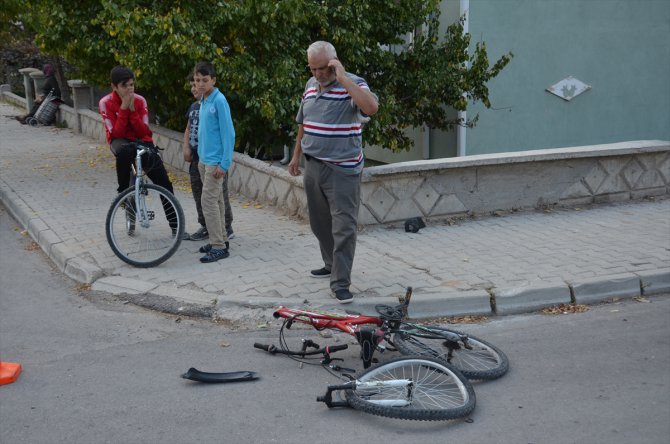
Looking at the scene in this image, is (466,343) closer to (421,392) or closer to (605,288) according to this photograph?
(421,392)

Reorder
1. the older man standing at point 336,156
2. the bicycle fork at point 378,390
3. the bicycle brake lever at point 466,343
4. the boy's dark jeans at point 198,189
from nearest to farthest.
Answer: the bicycle fork at point 378,390 < the bicycle brake lever at point 466,343 < the older man standing at point 336,156 < the boy's dark jeans at point 198,189

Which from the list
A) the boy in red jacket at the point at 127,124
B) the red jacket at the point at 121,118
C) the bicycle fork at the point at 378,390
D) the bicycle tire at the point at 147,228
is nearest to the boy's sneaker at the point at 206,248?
the bicycle tire at the point at 147,228

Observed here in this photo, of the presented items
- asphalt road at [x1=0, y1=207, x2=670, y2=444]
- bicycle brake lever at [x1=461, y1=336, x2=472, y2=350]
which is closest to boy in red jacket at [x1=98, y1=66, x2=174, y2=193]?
asphalt road at [x1=0, y1=207, x2=670, y2=444]

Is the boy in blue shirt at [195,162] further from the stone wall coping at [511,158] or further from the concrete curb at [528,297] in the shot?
the concrete curb at [528,297]

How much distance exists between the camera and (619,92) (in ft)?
45.5

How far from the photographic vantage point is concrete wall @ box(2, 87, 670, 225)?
879 centimetres

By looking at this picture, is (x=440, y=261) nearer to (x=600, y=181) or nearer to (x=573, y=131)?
(x=600, y=181)

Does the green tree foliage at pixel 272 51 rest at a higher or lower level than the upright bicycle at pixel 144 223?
higher

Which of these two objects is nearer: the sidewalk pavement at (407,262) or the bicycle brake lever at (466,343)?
the bicycle brake lever at (466,343)

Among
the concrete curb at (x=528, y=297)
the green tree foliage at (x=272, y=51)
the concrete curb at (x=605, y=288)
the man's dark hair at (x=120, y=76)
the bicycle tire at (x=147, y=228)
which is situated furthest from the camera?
the green tree foliage at (x=272, y=51)

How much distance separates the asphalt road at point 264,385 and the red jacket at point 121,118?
197 cm

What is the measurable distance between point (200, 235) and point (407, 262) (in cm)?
222

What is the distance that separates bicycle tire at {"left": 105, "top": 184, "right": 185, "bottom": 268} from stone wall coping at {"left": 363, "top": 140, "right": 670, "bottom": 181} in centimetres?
208

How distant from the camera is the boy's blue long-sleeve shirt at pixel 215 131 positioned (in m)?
7.47
